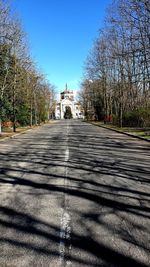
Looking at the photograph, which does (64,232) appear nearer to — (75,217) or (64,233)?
(64,233)

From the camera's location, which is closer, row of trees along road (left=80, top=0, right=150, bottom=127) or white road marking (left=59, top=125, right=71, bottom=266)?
white road marking (left=59, top=125, right=71, bottom=266)

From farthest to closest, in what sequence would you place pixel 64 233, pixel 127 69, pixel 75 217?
pixel 127 69 < pixel 75 217 < pixel 64 233

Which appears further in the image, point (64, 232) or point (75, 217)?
point (75, 217)

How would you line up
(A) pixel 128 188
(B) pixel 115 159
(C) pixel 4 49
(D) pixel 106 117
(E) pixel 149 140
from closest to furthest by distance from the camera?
(A) pixel 128 188
(B) pixel 115 159
(E) pixel 149 140
(C) pixel 4 49
(D) pixel 106 117

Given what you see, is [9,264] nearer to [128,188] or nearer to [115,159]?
[128,188]

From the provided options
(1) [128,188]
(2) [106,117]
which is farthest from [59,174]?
(2) [106,117]

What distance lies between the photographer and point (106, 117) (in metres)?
63.0

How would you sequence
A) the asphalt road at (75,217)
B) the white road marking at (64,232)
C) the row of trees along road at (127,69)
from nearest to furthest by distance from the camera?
the asphalt road at (75,217), the white road marking at (64,232), the row of trees along road at (127,69)

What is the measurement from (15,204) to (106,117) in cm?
5633

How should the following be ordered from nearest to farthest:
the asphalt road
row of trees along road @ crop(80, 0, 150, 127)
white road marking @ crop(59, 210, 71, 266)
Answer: the asphalt road, white road marking @ crop(59, 210, 71, 266), row of trees along road @ crop(80, 0, 150, 127)

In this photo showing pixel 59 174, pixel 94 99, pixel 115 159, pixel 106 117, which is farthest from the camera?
pixel 94 99

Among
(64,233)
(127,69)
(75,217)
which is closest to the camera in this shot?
(64,233)

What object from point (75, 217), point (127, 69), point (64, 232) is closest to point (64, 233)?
point (64, 232)

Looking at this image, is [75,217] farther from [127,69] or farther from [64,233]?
[127,69]
